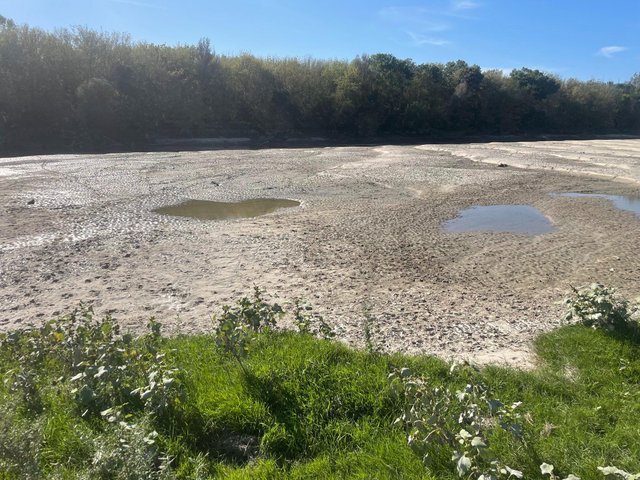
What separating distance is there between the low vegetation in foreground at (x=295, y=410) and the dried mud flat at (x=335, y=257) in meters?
0.85

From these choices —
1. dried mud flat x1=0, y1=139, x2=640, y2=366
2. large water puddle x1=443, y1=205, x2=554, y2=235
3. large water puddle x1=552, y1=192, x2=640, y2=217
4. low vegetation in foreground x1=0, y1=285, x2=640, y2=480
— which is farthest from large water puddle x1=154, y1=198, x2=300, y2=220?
large water puddle x1=552, y1=192, x2=640, y2=217

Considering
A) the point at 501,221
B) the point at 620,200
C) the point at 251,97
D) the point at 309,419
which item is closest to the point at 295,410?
the point at 309,419

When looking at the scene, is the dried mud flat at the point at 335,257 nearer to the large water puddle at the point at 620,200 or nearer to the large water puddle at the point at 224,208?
the large water puddle at the point at 620,200

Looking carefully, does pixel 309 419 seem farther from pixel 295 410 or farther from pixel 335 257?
pixel 335 257

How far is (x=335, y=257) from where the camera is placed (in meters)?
8.67

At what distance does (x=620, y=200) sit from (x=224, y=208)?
1084 centimetres

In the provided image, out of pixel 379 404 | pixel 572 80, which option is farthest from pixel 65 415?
pixel 572 80

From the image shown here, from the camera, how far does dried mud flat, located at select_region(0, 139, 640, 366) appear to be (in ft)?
20.6

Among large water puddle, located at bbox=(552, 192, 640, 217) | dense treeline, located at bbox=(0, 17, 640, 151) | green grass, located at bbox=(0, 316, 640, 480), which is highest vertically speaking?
dense treeline, located at bbox=(0, 17, 640, 151)

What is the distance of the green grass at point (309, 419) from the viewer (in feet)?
11.0

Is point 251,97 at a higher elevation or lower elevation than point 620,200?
higher

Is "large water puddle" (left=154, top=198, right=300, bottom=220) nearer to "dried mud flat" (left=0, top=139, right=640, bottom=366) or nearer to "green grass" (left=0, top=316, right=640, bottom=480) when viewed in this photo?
"dried mud flat" (left=0, top=139, right=640, bottom=366)

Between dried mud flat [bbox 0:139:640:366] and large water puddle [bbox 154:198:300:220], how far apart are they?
22.1 inches

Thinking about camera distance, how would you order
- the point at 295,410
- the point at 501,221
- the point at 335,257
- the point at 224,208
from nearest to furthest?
the point at 295,410
the point at 335,257
the point at 501,221
the point at 224,208
